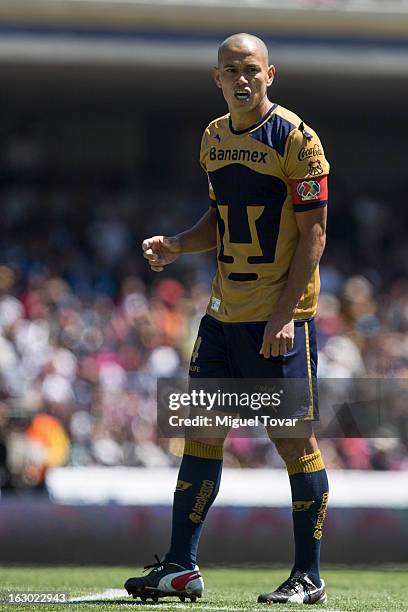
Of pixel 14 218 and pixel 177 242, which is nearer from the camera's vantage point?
pixel 177 242

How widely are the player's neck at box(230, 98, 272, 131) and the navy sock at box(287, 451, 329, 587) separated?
51.7 inches

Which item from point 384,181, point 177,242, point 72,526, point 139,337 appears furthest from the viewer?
point 384,181

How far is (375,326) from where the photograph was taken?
12.2m

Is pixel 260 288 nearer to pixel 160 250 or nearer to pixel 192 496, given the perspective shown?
pixel 160 250

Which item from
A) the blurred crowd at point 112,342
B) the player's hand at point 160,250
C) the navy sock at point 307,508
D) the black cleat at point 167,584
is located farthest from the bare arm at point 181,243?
the blurred crowd at point 112,342

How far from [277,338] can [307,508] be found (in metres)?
0.69

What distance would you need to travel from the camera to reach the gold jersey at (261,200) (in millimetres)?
5090

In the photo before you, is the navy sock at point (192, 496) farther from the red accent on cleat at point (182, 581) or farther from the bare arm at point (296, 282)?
the bare arm at point (296, 282)

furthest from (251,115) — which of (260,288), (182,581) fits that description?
(182,581)

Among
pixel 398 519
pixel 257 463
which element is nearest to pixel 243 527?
pixel 257 463

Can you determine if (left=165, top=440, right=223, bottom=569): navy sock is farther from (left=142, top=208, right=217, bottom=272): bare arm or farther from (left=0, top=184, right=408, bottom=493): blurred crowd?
(left=0, top=184, right=408, bottom=493): blurred crowd

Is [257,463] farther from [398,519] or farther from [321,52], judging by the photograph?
[321,52]

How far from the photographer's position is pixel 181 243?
220 inches

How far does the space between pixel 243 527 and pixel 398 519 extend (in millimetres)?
1118
